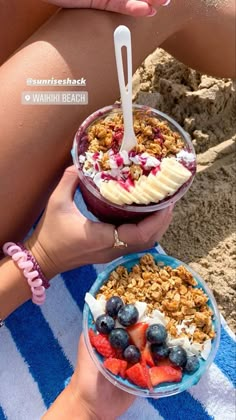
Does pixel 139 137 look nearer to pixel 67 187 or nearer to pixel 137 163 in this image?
pixel 137 163

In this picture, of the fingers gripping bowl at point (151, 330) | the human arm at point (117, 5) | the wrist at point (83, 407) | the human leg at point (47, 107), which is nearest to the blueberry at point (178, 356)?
the fingers gripping bowl at point (151, 330)

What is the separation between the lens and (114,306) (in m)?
1.04

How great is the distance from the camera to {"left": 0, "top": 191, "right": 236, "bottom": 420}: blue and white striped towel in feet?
4.08

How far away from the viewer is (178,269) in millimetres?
1119

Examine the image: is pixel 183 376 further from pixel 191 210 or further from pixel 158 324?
pixel 191 210

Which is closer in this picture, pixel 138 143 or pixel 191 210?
pixel 138 143

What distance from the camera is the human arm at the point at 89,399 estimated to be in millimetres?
1105

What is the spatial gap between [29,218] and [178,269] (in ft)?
1.20

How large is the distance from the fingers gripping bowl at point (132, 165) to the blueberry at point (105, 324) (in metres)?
0.20

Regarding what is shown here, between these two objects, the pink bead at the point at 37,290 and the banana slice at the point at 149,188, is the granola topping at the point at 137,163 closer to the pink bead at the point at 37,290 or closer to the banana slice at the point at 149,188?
the banana slice at the point at 149,188

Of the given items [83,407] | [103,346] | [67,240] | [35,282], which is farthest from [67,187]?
[83,407]

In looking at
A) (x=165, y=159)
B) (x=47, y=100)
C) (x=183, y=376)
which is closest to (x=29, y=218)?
(x=47, y=100)

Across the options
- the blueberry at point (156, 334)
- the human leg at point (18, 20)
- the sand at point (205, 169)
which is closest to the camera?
the blueberry at point (156, 334)

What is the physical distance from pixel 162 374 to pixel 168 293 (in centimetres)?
15
